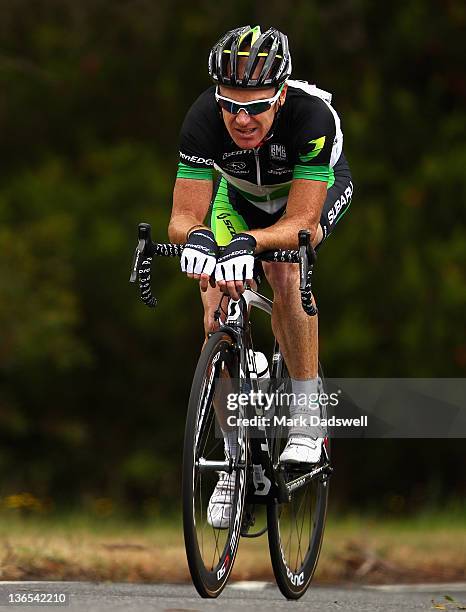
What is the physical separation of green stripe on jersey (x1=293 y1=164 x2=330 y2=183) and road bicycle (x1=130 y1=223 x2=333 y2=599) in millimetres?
413

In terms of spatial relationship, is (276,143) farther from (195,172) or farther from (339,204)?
(339,204)

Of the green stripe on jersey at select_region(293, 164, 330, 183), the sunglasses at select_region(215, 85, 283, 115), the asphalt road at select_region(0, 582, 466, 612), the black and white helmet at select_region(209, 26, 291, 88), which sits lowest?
the asphalt road at select_region(0, 582, 466, 612)

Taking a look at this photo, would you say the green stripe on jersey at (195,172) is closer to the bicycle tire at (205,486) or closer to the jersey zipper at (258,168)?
the jersey zipper at (258,168)

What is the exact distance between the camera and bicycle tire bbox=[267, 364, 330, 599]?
6160 millimetres

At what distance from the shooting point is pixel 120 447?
995 inches

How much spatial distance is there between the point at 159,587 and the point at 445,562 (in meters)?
2.04

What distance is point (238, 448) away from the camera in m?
5.68

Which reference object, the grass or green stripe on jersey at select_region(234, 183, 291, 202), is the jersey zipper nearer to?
green stripe on jersey at select_region(234, 183, 291, 202)

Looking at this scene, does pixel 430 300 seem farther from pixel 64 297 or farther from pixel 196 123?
pixel 196 123

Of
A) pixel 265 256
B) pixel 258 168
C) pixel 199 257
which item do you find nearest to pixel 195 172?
pixel 258 168

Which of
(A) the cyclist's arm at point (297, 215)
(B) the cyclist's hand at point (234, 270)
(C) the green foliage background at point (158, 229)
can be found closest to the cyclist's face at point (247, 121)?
(A) the cyclist's arm at point (297, 215)

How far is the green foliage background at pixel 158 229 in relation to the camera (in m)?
23.0

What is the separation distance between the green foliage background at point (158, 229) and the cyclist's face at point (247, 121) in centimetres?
1561

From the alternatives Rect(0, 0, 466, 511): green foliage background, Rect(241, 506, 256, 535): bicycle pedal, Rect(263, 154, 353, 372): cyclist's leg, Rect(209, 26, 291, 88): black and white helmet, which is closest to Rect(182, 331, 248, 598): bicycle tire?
Rect(241, 506, 256, 535): bicycle pedal
